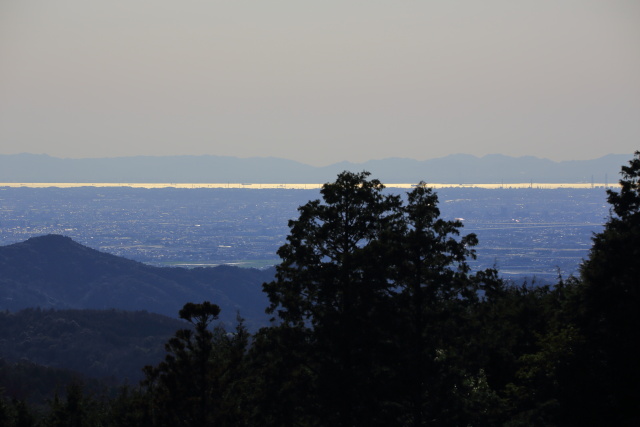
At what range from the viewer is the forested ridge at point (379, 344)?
27.3m

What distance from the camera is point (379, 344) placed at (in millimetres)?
28188

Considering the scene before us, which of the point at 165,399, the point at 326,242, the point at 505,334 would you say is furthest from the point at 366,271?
the point at 505,334

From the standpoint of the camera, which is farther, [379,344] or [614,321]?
[614,321]

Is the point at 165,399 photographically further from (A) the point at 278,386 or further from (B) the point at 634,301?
(B) the point at 634,301

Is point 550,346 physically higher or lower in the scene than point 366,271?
lower

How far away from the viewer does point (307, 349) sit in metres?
28.5

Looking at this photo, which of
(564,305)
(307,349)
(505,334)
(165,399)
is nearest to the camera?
(165,399)

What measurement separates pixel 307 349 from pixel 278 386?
166 cm

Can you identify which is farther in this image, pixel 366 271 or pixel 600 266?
pixel 600 266

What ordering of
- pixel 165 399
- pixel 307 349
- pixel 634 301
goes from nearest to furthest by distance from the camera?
pixel 165 399, pixel 307 349, pixel 634 301

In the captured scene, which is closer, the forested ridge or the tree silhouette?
the forested ridge

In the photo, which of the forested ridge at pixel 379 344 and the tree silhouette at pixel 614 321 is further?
the tree silhouette at pixel 614 321

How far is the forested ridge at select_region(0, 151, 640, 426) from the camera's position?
27.3 metres

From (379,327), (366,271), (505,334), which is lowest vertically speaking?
(505,334)
